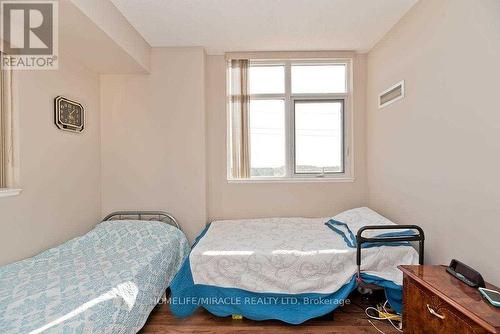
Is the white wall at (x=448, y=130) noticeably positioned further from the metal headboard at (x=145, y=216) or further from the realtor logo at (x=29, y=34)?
the realtor logo at (x=29, y=34)

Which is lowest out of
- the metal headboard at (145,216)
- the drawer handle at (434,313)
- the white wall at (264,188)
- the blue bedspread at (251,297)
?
→ the blue bedspread at (251,297)

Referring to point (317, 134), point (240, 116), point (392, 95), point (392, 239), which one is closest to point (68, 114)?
point (240, 116)

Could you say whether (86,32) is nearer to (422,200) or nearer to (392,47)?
(392,47)

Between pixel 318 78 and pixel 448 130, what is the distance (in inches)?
69.4

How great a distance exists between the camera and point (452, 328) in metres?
1.27

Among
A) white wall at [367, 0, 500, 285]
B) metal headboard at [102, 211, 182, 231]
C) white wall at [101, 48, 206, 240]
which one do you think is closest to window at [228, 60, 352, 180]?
white wall at [101, 48, 206, 240]

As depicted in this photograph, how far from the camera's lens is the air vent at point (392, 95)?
2383 millimetres

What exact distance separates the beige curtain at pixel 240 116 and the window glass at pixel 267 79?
14cm

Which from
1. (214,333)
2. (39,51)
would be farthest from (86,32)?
(214,333)

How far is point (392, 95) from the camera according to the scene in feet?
8.40

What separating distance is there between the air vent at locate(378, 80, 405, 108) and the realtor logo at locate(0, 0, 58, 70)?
2.80 metres

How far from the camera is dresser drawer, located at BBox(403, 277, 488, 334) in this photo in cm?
121

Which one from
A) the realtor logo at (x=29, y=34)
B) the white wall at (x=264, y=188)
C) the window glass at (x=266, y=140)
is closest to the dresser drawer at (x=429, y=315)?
the white wall at (x=264, y=188)

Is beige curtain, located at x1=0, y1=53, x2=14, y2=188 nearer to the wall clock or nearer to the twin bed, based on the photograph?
the wall clock
